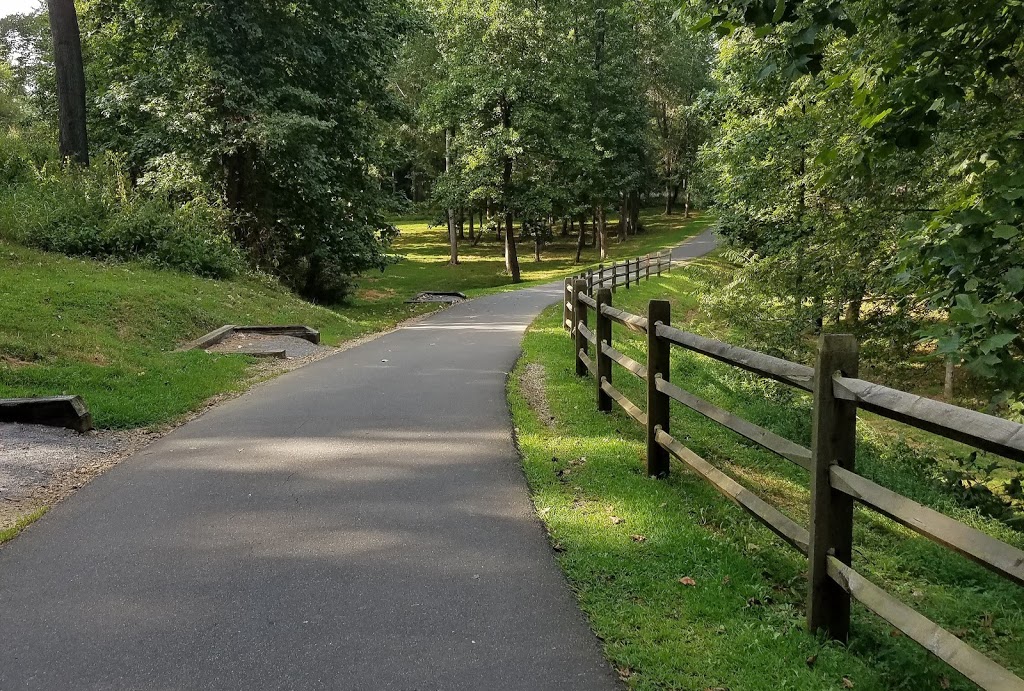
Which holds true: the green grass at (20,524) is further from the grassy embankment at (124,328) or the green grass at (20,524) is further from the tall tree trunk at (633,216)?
the tall tree trunk at (633,216)

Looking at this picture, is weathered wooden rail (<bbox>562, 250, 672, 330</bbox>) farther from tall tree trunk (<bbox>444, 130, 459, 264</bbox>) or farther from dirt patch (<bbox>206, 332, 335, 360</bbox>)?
dirt patch (<bbox>206, 332, 335, 360</bbox>)

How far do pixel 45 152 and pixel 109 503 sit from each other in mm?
16393

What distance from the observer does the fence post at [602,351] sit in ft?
26.5

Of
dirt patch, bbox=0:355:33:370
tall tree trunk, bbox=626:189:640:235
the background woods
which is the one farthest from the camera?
tall tree trunk, bbox=626:189:640:235

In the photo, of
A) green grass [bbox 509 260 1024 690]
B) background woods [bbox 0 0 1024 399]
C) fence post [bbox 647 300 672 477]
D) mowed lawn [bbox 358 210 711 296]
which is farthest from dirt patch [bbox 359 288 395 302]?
fence post [bbox 647 300 672 477]

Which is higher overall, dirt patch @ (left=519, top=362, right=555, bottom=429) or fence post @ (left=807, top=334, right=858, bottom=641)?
fence post @ (left=807, top=334, right=858, bottom=641)

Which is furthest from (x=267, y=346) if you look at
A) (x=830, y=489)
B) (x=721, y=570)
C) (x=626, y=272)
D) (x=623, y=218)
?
(x=623, y=218)

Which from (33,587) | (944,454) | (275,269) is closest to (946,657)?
(33,587)

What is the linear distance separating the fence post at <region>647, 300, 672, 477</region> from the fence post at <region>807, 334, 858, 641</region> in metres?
2.35

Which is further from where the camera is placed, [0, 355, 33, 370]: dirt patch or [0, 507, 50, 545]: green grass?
[0, 355, 33, 370]: dirt patch

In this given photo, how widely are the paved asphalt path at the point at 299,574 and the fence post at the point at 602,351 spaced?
4.06ft

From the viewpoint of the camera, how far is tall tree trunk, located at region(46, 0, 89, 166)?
1794cm

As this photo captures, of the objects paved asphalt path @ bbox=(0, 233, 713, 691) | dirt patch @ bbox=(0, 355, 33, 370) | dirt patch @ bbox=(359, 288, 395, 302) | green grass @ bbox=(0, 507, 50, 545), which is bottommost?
dirt patch @ bbox=(359, 288, 395, 302)

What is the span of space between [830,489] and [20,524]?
506 cm
